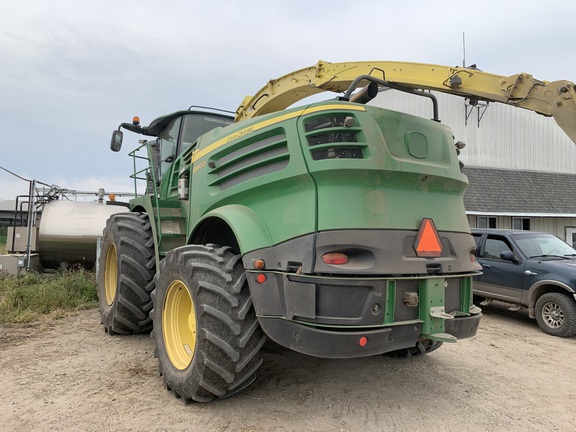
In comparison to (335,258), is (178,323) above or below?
below

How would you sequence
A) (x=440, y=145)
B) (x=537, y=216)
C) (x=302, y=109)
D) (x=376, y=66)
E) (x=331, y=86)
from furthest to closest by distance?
(x=537, y=216) → (x=331, y=86) → (x=376, y=66) → (x=440, y=145) → (x=302, y=109)

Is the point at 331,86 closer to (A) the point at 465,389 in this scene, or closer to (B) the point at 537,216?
(A) the point at 465,389

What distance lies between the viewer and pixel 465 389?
3.90 meters

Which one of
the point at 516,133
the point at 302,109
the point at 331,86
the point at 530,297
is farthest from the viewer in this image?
the point at 516,133

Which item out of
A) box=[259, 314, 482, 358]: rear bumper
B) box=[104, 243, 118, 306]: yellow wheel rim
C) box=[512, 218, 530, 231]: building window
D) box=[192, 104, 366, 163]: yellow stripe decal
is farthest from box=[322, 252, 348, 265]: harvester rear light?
box=[512, 218, 530, 231]: building window

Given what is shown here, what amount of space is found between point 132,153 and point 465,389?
15.5 ft

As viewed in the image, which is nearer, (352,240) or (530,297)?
(352,240)

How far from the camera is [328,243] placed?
2.76 m

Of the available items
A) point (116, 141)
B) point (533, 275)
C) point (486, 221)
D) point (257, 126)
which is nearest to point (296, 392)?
point (257, 126)

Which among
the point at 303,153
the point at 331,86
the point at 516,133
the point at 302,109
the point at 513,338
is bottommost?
the point at 513,338

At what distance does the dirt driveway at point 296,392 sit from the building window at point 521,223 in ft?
36.5

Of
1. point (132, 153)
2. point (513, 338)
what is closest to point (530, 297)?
point (513, 338)

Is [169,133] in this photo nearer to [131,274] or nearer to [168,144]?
[168,144]

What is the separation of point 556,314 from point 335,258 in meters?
5.67
